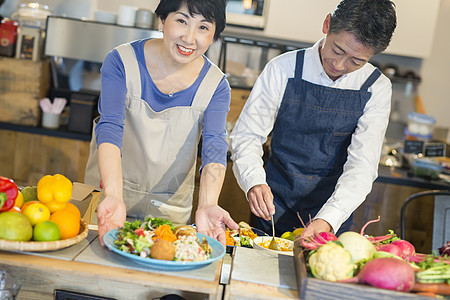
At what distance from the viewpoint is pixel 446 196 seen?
7.05 ft

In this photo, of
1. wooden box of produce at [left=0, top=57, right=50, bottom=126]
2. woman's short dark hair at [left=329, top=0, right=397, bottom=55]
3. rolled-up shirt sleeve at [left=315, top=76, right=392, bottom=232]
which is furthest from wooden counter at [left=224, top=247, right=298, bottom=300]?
wooden box of produce at [left=0, top=57, right=50, bottom=126]

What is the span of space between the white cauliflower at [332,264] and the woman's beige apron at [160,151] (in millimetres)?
762

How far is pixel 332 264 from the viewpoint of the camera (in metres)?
1.08

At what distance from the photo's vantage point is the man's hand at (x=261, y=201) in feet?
5.48

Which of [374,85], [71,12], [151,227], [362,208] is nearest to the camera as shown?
[151,227]

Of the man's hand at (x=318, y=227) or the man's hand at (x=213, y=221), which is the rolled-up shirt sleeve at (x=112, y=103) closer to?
the man's hand at (x=213, y=221)

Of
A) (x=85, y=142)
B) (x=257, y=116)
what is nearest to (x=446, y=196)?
(x=257, y=116)

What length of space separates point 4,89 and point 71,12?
1009mm

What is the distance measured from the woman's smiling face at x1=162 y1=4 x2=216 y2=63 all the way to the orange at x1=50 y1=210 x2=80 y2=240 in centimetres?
58

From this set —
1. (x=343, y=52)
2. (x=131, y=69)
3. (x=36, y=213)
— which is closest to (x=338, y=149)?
(x=343, y=52)

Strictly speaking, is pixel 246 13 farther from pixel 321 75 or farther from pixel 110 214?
pixel 110 214

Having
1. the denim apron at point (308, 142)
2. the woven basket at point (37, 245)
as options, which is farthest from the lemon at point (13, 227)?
the denim apron at point (308, 142)

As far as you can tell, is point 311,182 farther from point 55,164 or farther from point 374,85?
point 55,164

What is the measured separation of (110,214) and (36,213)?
0.21 meters
